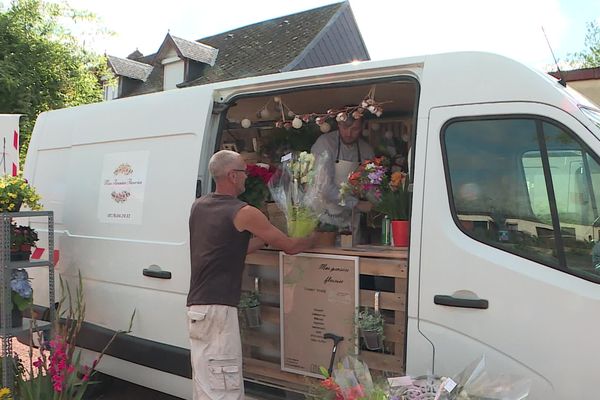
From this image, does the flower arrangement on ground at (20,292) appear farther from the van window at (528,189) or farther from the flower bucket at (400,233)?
the van window at (528,189)

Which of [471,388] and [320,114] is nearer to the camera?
[471,388]

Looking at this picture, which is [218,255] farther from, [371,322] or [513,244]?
[513,244]

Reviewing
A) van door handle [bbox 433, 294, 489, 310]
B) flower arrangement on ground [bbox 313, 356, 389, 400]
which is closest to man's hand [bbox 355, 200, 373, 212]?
van door handle [bbox 433, 294, 489, 310]

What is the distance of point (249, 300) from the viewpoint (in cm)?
379

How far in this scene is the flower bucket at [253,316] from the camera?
3783 millimetres

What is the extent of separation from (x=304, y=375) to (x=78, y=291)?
1976 mm

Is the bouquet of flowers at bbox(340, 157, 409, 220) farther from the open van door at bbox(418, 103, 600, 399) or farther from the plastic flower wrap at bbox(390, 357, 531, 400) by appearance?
the plastic flower wrap at bbox(390, 357, 531, 400)

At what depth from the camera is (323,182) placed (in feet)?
12.3

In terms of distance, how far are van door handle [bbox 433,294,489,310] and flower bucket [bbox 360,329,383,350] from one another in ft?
1.82

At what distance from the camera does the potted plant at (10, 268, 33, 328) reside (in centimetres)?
399

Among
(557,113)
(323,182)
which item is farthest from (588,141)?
(323,182)

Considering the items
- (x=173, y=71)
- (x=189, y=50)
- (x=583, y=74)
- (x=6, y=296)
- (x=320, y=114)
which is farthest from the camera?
(x=173, y=71)

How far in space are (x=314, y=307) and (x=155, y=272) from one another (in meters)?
1.17

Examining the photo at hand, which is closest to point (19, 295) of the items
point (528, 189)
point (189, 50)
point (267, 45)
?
point (528, 189)
